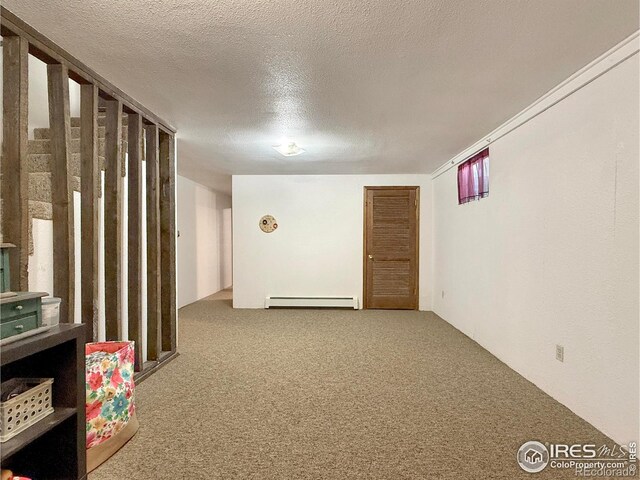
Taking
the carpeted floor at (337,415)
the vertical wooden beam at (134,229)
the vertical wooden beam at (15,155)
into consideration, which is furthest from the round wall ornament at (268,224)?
the vertical wooden beam at (15,155)

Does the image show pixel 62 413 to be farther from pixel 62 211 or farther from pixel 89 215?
pixel 89 215

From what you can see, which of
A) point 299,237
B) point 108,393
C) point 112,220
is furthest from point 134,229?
point 299,237

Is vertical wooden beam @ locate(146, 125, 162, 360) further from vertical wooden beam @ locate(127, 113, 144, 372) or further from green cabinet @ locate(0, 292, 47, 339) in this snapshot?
green cabinet @ locate(0, 292, 47, 339)

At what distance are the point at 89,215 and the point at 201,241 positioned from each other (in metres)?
5.30

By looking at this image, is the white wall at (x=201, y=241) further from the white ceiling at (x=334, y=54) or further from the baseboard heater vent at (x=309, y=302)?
the white ceiling at (x=334, y=54)

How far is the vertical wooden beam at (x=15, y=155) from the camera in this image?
6.22 feet

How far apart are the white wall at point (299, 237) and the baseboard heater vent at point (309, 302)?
0.15m

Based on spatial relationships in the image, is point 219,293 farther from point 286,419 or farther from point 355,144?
point 286,419

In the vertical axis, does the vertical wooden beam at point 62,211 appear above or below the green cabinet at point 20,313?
above

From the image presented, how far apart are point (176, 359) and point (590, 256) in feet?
11.8

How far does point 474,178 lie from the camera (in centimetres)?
441

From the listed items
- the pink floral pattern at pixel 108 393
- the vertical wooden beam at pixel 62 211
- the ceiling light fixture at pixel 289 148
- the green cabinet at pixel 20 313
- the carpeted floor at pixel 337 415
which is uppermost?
the ceiling light fixture at pixel 289 148

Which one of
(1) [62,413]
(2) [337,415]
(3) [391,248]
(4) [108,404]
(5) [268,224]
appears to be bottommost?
(2) [337,415]

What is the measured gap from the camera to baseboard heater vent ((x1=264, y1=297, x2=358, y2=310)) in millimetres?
6461
